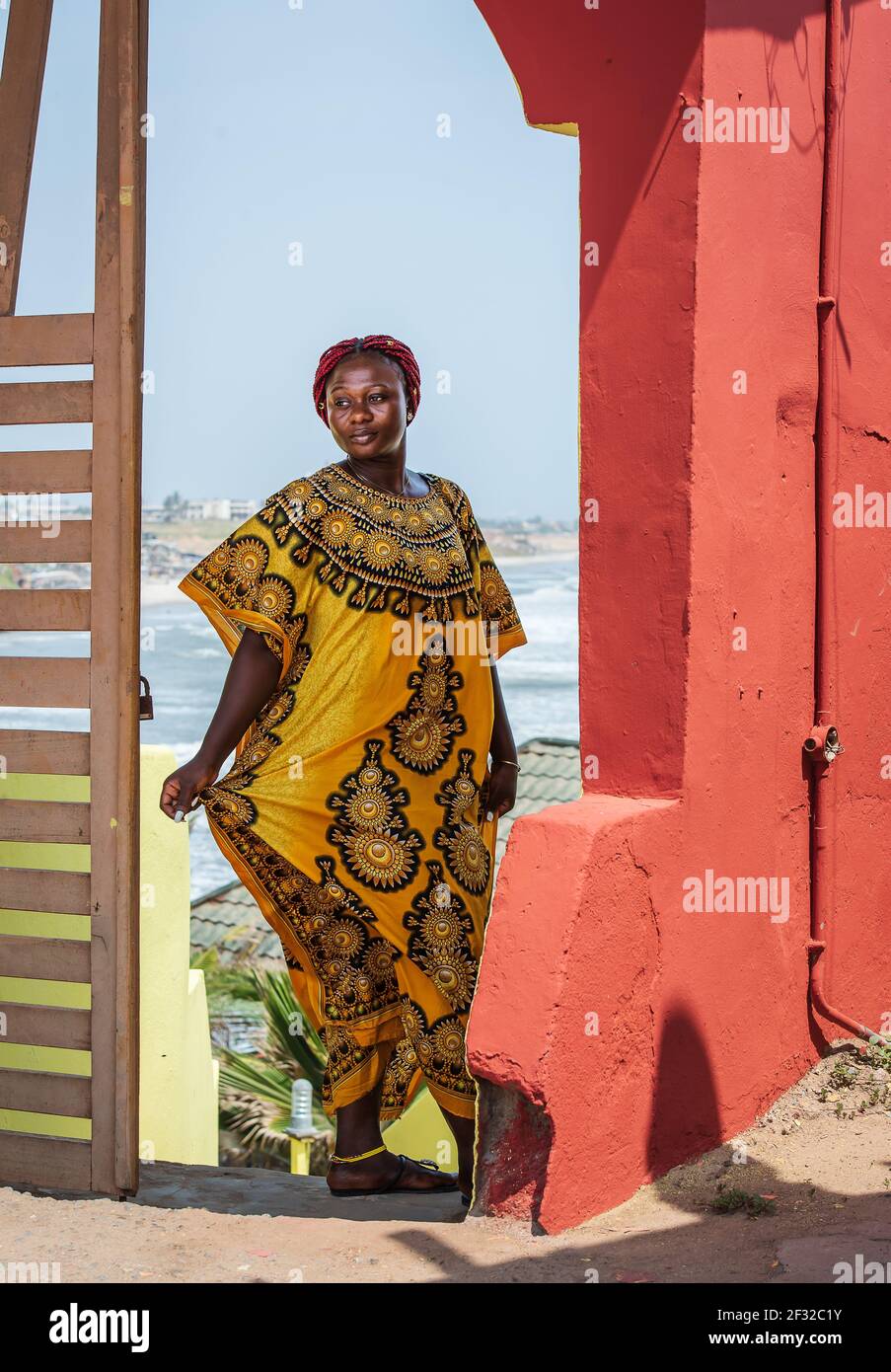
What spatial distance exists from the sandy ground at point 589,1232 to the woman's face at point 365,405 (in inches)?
80.9

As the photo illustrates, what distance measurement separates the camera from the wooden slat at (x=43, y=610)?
407 centimetres

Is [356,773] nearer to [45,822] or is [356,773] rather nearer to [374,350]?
[45,822]

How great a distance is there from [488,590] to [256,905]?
11143 millimetres

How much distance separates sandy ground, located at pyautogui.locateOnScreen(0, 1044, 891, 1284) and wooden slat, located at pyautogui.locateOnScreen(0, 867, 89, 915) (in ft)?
2.49

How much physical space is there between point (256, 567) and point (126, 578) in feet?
1.20

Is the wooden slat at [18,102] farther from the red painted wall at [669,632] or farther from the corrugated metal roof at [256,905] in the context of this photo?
the corrugated metal roof at [256,905]

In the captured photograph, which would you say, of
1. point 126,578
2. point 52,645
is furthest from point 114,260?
point 52,645

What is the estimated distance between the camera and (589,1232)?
328cm

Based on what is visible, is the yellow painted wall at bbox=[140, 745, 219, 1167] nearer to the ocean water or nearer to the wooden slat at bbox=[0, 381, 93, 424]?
the wooden slat at bbox=[0, 381, 93, 424]

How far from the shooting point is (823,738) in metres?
4.03

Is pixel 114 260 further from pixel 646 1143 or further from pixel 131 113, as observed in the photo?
pixel 646 1143

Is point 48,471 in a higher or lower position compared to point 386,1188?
higher

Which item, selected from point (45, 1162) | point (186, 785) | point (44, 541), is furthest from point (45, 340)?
point (45, 1162)

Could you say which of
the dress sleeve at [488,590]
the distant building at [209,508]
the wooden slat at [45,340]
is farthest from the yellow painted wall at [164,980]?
the distant building at [209,508]
